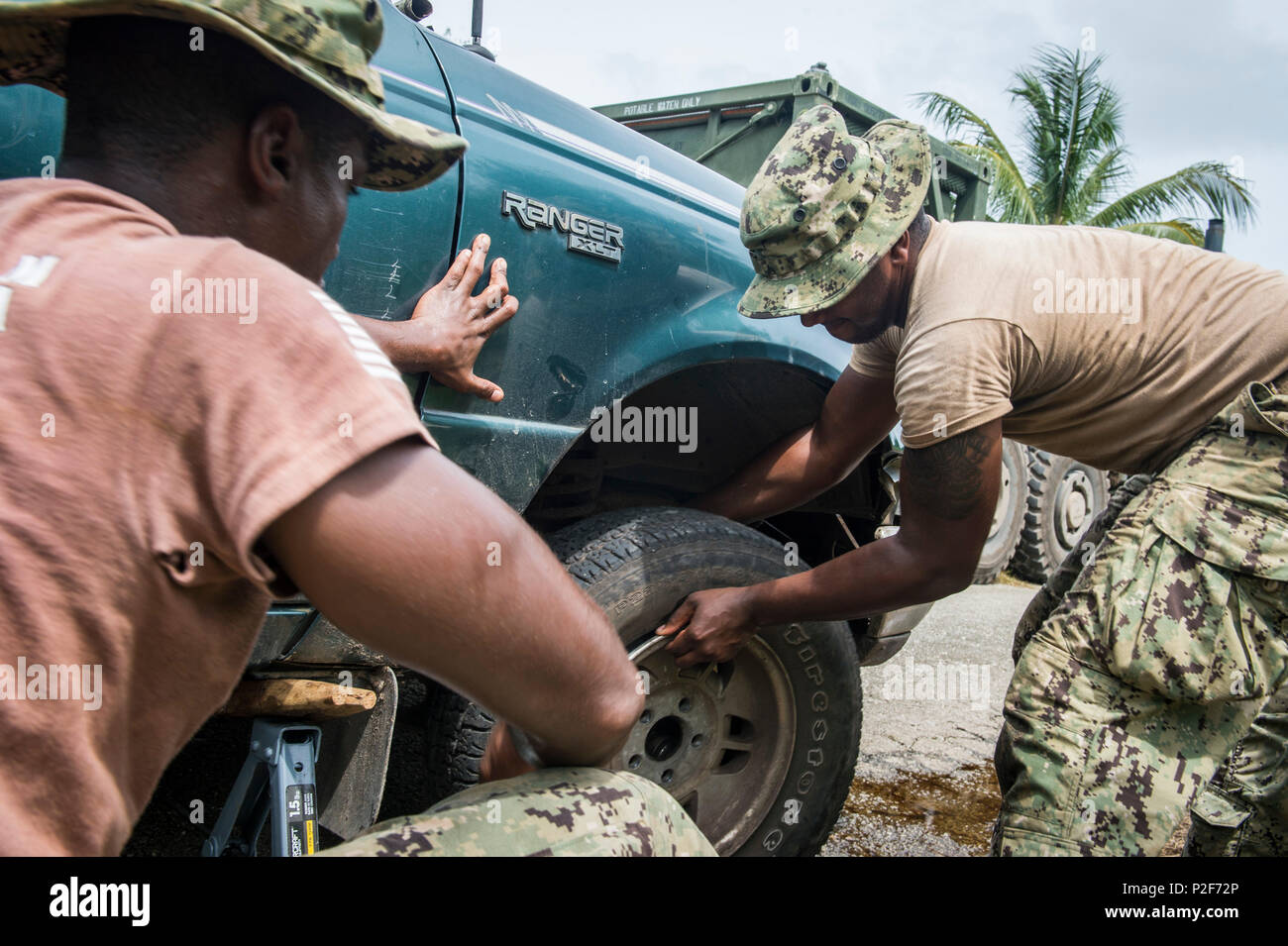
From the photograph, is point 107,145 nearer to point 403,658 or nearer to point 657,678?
point 403,658

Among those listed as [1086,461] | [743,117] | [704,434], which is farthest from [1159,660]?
[743,117]

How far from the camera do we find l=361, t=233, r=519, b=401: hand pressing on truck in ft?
5.52

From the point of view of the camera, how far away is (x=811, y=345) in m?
2.53

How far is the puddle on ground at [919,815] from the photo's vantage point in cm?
274

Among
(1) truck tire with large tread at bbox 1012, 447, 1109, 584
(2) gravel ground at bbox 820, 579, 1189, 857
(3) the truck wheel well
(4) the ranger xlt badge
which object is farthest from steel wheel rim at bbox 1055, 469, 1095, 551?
(4) the ranger xlt badge

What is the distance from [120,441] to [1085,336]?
1776 mm

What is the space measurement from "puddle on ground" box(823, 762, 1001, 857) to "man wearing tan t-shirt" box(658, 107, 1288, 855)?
0.68 meters

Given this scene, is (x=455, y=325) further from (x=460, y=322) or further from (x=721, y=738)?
(x=721, y=738)

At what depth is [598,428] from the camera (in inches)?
81.9

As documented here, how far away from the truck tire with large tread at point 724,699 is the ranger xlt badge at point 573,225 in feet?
1.85

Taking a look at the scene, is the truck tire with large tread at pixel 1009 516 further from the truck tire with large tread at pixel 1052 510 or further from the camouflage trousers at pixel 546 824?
the camouflage trousers at pixel 546 824

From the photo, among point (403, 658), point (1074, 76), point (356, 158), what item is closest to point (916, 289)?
point (356, 158)

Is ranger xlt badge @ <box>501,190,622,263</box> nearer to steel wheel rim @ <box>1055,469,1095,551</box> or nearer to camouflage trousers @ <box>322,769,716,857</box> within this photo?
camouflage trousers @ <box>322,769,716,857</box>

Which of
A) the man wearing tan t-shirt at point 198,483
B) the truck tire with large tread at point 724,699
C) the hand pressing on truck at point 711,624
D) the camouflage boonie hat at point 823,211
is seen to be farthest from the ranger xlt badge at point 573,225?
the man wearing tan t-shirt at point 198,483
